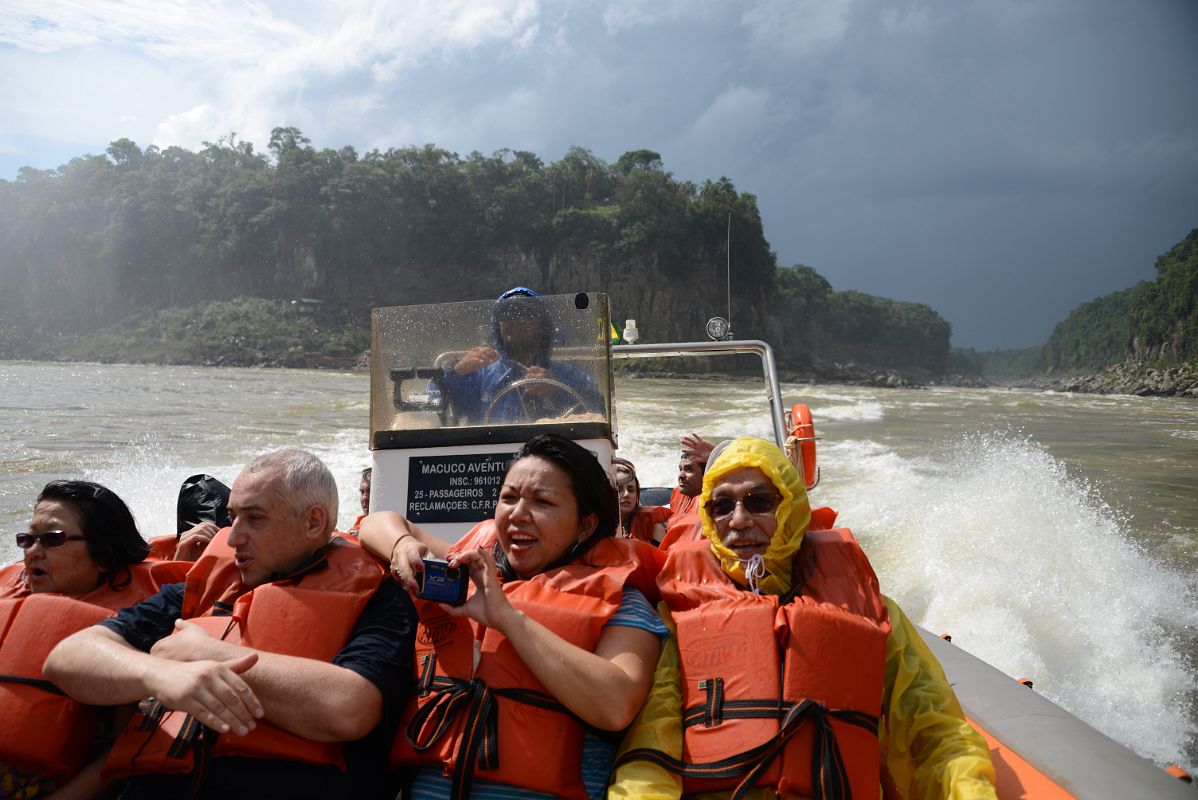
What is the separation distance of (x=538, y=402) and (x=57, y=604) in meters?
1.60

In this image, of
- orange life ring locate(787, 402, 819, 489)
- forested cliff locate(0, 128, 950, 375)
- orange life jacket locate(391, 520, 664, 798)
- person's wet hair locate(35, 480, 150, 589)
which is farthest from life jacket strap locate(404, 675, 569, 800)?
forested cliff locate(0, 128, 950, 375)

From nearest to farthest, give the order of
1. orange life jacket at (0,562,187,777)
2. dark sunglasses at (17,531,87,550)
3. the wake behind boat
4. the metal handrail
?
orange life jacket at (0,562,187,777)
dark sunglasses at (17,531,87,550)
the wake behind boat
the metal handrail

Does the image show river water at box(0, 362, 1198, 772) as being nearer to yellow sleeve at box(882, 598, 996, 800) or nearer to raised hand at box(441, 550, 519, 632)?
yellow sleeve at box(882, 598, 996, 800)

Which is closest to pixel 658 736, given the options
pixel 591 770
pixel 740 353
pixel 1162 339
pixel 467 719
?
pixel 591 770

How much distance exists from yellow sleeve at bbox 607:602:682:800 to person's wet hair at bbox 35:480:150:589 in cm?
139

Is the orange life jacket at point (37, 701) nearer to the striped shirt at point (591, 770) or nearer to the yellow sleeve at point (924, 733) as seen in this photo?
the striped shirt at point (591, 770)

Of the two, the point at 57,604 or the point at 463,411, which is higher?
the point at 463,411

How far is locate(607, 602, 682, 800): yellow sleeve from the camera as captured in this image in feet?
5.44

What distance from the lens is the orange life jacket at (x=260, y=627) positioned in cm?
165

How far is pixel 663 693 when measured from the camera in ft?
6.00

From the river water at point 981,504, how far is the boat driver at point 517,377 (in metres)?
3.09

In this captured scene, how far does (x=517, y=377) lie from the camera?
3.14 meters

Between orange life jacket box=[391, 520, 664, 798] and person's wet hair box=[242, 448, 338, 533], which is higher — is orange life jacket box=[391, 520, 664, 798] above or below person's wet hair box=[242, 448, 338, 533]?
below

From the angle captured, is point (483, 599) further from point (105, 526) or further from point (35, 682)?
point (105, 526)
